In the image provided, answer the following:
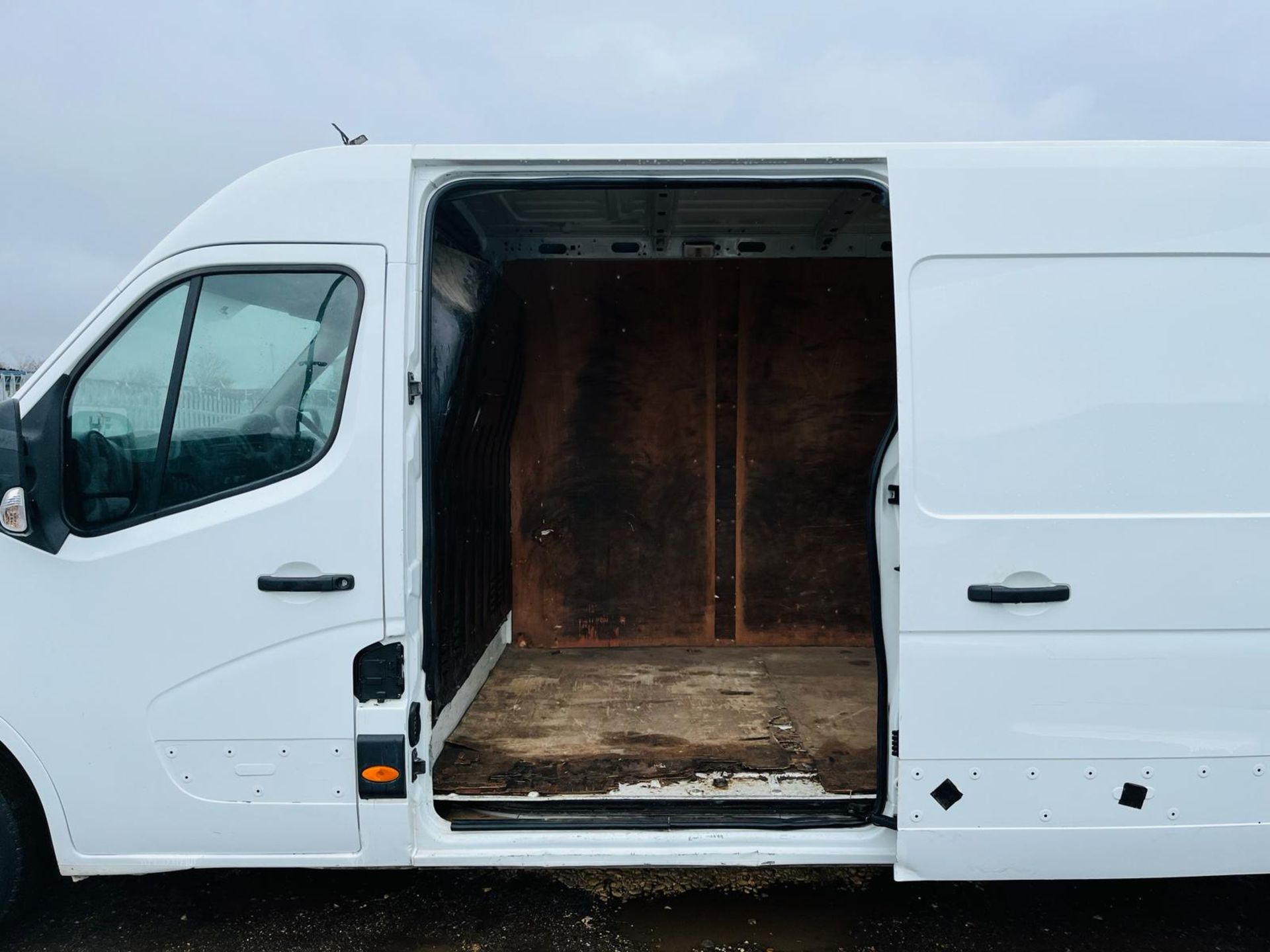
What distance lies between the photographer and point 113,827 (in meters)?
2.06

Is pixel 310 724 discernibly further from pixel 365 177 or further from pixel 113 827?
pixel 365 177

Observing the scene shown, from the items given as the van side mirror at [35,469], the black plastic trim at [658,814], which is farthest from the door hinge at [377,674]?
the van side mirror at [35,469]

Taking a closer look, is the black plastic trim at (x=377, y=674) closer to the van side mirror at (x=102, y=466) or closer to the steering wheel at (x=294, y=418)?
the steering wheel at (x=294, y=418)

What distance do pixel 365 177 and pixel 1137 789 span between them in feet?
9.19

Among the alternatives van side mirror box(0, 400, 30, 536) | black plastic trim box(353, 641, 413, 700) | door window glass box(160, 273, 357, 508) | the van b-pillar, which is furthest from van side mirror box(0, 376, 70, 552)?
the van b-pillar

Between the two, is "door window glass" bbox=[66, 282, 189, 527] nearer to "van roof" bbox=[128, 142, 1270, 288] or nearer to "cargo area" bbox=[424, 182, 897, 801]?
"van roof" bbox=[128, 142, 1270, 288]

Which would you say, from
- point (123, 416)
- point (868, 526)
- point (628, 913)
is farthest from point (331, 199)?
point (628, 913)

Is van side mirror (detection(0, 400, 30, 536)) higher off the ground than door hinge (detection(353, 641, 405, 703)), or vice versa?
van side mirror (detection(0, 400, 30, 536))

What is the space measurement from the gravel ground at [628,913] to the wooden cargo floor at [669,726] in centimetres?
40

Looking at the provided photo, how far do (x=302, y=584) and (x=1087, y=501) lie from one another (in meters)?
2.17

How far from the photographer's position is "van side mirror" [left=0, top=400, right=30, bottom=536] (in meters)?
1.93

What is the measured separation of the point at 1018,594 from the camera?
1956 mm

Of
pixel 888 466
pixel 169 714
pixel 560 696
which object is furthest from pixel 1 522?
pixel 888 466

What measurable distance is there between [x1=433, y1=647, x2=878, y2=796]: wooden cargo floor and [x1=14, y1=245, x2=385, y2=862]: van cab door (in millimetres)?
623
